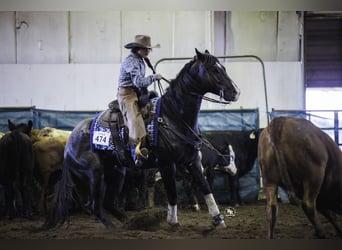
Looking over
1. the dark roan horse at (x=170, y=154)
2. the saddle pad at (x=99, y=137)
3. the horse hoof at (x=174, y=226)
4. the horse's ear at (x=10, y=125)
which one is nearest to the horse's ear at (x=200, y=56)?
the dark roan horse at (x=170, y=154)

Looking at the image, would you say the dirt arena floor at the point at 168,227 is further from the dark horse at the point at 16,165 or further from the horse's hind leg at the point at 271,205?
the dark horse at the point at 16,165

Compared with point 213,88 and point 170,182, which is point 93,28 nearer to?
point 213,88

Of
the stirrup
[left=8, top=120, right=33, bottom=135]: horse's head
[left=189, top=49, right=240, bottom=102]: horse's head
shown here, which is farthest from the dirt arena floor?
[left=189, top=49, right=240, bottom=102]: horse's head

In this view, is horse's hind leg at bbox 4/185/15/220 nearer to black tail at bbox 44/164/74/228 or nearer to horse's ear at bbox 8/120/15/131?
black tail at bbox 44/164/74/228

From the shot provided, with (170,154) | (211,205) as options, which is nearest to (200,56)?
(170,154)

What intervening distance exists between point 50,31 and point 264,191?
210 centimetres

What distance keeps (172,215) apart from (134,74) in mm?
1121

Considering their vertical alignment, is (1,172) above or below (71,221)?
above

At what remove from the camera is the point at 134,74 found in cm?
428

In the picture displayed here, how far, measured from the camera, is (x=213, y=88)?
13.9 feet

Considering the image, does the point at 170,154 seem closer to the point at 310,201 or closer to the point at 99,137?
the point at 99,137

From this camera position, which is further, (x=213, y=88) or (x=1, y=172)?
(x=1, y=172)
